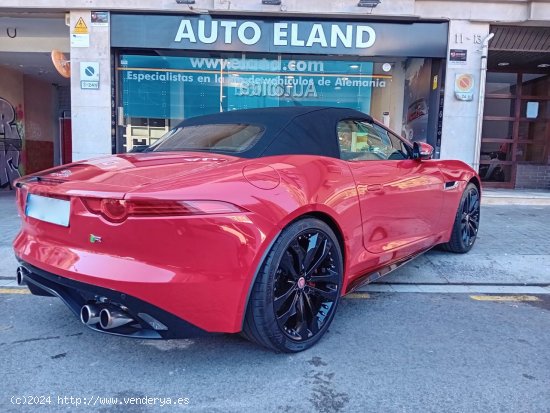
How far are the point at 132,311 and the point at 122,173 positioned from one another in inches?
30.0

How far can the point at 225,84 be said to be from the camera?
9531 millimetres

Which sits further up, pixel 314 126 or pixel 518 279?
pixel 314 126

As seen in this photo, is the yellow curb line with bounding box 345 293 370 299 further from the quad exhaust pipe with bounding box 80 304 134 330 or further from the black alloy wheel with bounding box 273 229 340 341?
the quad exhaust pipe with bounding box 80 304 134 330

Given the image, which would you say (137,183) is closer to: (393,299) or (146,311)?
(146,311)

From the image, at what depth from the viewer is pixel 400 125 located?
33.2 ft

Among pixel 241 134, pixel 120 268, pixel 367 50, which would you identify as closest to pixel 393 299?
pixel 241 134

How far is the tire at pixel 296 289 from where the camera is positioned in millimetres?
2423

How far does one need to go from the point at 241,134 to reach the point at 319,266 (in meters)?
1.06

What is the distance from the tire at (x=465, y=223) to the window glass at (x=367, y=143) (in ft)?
4.20

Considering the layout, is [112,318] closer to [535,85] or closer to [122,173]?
[122,173]

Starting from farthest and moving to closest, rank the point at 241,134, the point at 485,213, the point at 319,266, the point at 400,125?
the point at 400,125, the point at 485,213, the point at 241,134, the point at 319,266

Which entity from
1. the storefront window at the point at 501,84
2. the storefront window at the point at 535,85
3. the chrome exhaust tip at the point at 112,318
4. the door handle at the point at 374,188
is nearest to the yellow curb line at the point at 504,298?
the door handle at the point at 374,188

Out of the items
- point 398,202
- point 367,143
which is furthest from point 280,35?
point 398,202

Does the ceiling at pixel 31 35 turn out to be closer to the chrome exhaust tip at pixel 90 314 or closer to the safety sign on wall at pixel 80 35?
the safety sign on wall at pixel 80 35
